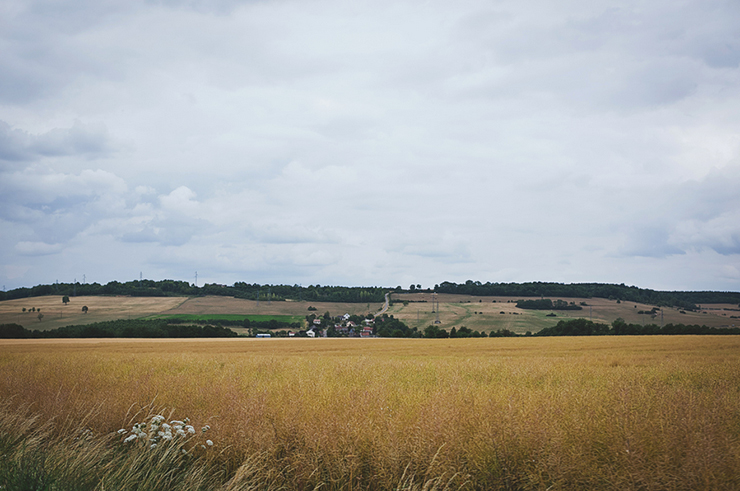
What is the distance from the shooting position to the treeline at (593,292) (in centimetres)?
11794

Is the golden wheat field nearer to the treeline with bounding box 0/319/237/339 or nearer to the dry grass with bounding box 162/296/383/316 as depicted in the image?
the treeline with bounding box 0/319/237/339

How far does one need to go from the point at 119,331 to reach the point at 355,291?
9191 cm

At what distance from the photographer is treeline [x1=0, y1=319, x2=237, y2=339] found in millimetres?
70019

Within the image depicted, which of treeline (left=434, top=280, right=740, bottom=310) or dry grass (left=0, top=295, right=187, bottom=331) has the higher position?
treeline (left=434, top=280, right=740, bottom=310)

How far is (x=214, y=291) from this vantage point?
150 m

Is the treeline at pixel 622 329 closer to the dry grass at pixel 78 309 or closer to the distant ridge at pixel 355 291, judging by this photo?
the distant ridge at pixel 355 291

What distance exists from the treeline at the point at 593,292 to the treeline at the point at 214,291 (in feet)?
111

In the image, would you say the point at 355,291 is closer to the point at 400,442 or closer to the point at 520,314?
the point at 520,314

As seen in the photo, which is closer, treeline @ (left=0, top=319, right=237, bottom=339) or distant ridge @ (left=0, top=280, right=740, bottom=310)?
treeline @ (left=0, top=319, right=237, bottom=339)

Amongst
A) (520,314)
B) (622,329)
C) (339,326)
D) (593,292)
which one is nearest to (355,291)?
(339,326)

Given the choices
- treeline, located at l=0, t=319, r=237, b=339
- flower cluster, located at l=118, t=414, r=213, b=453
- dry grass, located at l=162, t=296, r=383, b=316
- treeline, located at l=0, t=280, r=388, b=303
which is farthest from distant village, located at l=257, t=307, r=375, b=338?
flower cluster, located at l=118, t=414, r=213, b=453

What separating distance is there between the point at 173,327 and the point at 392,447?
3570 inches

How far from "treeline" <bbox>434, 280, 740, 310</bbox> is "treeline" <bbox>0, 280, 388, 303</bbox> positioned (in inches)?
1326

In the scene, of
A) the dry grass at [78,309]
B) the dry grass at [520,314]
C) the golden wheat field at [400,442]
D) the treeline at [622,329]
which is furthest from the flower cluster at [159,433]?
the dry grass at [520,314]
